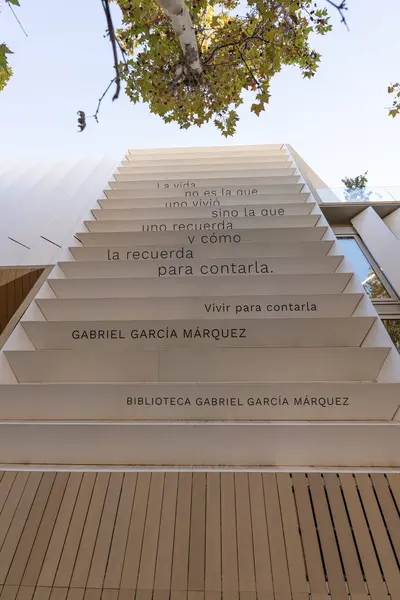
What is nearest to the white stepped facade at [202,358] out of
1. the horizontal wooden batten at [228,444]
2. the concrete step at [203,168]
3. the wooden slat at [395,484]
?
the horizontal wooden batten at [228,444]

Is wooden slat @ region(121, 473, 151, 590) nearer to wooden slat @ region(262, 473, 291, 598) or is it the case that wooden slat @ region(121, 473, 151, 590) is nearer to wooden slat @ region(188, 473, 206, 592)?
wooden slat @ region(188, 473, 206, 592)

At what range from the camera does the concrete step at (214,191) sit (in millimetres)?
5242

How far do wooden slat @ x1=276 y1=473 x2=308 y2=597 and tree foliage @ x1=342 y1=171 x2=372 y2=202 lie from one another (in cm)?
431

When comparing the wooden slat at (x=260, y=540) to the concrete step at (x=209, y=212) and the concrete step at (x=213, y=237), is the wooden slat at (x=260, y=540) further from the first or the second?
the concrete step at (x=209, y=212)

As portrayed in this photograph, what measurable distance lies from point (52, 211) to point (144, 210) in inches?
55.2

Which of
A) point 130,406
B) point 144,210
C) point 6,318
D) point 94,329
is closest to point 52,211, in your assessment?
point 144,210

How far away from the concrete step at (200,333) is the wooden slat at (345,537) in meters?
1.07

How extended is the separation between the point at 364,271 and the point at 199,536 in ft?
12.2

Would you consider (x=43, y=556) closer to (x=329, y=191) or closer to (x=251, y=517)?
(x=251, y=517)

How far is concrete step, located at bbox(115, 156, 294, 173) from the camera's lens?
6.03 meters

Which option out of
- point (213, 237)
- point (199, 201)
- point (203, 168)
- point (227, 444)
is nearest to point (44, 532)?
point (227, 444)

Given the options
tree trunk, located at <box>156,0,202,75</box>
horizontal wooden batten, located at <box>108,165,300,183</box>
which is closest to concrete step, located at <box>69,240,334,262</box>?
horizontal wooden batten, located at <box>108,165,300,183</box>

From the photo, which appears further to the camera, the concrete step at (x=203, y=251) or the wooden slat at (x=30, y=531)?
the concrete step at (x=203, y=251)

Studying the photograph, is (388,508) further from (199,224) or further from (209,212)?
(209,212)
